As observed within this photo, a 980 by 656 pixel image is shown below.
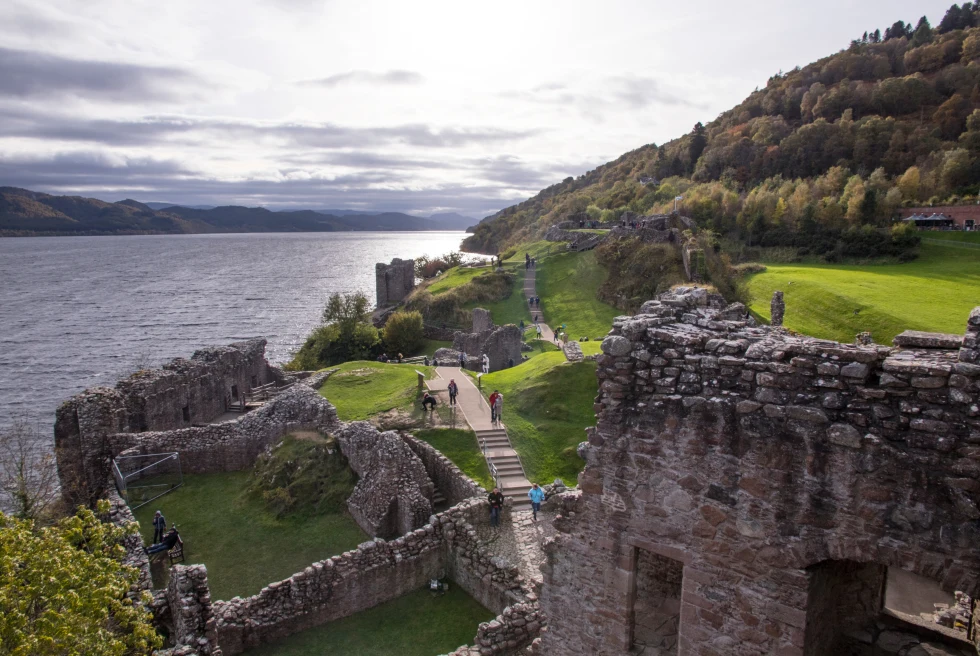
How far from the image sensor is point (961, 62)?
307ft

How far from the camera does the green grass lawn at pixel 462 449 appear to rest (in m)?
20.8

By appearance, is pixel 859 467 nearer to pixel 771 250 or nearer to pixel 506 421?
pixel 506 421

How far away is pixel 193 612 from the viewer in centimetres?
1399

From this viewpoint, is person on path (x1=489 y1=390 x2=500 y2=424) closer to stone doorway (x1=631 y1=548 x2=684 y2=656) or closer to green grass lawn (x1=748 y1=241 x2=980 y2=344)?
stone doorway (x1=631 y1=548 x2=684 y2=656)

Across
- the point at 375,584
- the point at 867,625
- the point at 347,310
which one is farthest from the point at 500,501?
the point at 347,310

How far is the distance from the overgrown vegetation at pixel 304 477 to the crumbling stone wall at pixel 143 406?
720 centimetres

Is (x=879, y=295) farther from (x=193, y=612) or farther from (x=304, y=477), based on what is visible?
(x=193, y=612)

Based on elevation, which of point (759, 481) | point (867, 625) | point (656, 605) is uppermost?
point (759, 481)

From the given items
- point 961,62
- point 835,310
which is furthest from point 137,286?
Answer: point 961,62

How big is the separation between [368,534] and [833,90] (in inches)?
4445

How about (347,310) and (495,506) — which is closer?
(495,506)

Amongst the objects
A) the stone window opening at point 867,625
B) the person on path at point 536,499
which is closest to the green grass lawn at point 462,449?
the person on path at point 536,499

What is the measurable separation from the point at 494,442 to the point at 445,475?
2797 millimetres

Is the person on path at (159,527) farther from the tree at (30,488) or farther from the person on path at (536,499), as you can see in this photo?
the person on path at (536,499)
